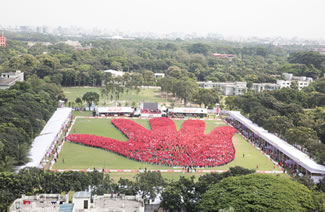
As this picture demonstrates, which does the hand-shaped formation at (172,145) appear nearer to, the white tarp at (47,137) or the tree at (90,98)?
the white tarp at (47,137)

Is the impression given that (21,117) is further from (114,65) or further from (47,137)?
(114,65)

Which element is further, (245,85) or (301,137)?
(245,85)

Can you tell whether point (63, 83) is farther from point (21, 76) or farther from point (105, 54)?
point (105, 54)

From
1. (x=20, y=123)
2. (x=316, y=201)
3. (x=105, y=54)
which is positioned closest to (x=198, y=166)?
(x=316, y=201)

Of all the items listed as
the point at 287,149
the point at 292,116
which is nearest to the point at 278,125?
the point at 287,149

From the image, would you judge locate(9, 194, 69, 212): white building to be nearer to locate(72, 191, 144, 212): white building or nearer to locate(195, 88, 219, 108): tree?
locate(72, 191, 144, 212): white building

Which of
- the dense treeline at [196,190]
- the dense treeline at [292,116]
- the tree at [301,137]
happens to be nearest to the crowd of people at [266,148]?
the dense treeline at [292,116]

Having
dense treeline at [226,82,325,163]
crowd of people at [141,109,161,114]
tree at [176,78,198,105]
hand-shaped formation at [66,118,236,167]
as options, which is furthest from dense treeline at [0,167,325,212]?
tree at [176,78,198,105]
